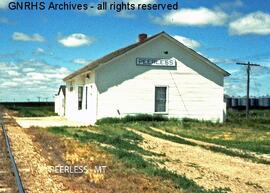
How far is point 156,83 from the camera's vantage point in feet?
94.3

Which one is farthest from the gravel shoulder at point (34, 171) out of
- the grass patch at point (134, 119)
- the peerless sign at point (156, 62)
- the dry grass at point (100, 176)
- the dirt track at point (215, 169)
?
the peerless sign at point (156, 62)

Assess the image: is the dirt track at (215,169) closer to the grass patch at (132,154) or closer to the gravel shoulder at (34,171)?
the grass patch at (132,154)

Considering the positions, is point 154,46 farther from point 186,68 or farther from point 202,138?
point 202,138

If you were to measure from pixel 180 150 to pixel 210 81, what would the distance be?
14216 millimetres

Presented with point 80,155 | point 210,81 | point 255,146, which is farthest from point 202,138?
point 210,81

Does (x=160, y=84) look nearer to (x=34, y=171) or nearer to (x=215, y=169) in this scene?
(x=215, y=169)

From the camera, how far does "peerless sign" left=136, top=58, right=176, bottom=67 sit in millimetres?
28547

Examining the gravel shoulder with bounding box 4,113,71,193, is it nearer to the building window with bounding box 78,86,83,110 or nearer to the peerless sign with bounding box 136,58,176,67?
the peerless sign with bounding box 136,58,176,67

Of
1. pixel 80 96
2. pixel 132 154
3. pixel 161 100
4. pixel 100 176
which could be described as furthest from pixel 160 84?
pixel 100 176

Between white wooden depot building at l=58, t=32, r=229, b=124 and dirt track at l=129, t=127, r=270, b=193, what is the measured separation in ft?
36.3

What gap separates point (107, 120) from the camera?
27.8 m

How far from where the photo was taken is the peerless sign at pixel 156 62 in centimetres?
2855

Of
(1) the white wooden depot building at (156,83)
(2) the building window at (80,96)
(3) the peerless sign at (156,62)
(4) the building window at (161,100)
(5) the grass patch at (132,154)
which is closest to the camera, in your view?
(5) the grass patch at (132,154)

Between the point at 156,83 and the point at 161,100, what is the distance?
40.5 inches
